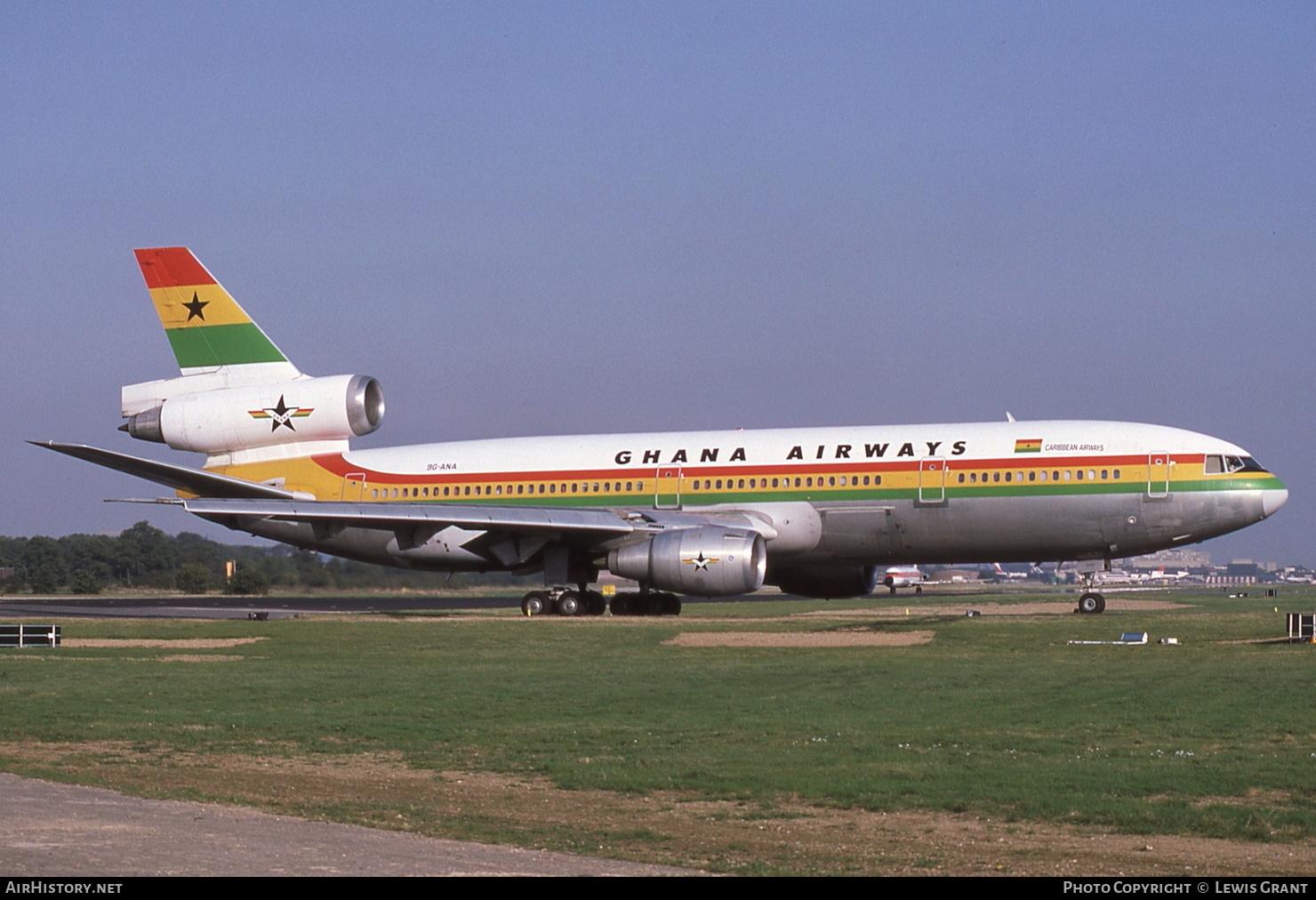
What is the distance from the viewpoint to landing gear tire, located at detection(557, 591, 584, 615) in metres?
37.2

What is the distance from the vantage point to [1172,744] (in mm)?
14320

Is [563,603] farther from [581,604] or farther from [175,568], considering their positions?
[175,568]

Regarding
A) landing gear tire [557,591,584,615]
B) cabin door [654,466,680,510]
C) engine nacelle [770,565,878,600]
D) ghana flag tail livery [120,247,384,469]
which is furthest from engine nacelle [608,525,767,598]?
ghana flag tail livery [120,247,384,469]

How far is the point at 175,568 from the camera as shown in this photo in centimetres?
8131

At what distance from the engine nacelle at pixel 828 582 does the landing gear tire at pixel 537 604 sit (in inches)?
269

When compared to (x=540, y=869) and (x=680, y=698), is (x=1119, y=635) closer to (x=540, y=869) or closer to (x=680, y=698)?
(x=680, y=698)

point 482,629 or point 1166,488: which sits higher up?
point 1166,488

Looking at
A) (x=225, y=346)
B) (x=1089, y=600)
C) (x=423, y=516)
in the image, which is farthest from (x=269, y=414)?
(x=1089, y=600)

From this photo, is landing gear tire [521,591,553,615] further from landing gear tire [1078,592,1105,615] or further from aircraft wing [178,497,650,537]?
landing gear tire [1078,592,1105,615]

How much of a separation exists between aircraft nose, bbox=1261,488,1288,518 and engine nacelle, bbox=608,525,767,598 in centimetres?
1139

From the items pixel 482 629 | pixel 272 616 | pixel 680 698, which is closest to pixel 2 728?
pixel 680 698

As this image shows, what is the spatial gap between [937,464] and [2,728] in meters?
24.2

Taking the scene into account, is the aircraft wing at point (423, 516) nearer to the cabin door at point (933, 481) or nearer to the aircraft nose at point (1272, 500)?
the cabin door at point (933, 481)

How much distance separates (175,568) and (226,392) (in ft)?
141
